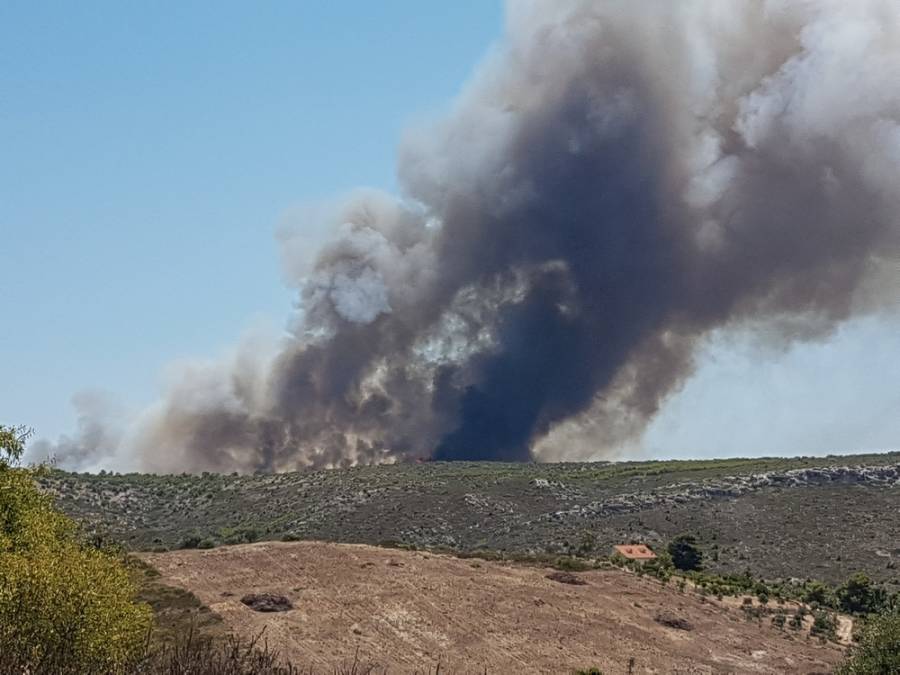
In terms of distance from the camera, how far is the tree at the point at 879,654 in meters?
46.0

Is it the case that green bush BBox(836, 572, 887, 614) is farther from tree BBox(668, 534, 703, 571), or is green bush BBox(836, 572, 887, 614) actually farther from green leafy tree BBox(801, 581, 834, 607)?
tree BBox(668, 534, 703, 571)

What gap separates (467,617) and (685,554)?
115 ft

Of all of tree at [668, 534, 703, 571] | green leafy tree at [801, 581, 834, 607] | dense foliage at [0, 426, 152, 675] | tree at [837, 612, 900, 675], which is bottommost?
dense foliage at [0, 426, 152, 675]

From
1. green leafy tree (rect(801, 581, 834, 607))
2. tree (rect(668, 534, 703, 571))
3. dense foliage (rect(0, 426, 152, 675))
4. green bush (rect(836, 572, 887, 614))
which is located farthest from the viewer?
tree (rect(668, 534, 703, 571))

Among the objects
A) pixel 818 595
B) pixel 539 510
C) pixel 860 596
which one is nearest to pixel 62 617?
pixel 818 595

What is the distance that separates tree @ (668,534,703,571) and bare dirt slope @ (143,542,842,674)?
13.0m

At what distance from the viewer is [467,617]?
67.0 m

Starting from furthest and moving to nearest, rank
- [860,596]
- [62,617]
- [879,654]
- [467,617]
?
1. [860,596]
2. [467,617]
3. [879,654]
4. [62,617]

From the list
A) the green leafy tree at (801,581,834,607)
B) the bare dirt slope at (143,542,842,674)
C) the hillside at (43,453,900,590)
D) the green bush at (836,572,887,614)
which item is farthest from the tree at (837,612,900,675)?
the hillside at (43,453,900,590)

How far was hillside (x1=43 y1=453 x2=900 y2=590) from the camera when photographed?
9981 centimetres

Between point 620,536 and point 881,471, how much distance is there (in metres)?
45.0

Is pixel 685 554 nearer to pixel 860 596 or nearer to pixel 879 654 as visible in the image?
pixel 860 596

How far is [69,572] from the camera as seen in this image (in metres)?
35.8

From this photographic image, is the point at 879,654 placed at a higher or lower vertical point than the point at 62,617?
higher
